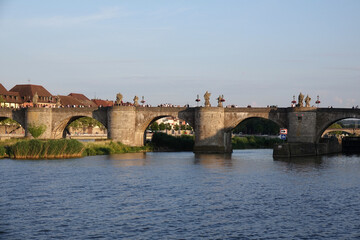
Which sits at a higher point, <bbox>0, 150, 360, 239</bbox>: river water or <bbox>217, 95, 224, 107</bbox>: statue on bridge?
<bbox>217, 95, 224, 107</bbox>: statue on bridge

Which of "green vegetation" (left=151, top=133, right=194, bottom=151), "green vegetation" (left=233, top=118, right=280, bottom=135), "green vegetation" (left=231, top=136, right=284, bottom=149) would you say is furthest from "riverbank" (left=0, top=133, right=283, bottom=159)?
"green vegetation" (left=233, top=118, right=280, bottom=135)

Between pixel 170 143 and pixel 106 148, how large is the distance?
2002cm

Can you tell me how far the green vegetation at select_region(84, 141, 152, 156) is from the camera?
87.7m

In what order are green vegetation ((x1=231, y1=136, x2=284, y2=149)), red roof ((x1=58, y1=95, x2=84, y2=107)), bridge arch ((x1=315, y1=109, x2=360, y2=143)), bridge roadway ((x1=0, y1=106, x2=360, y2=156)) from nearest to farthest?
bridge arch ((x1=315, y1=109, x2=360, y2=143))
bridge roadway ((x1=0, y1=106, x2=360, y2=156))
green vegetation ((x1=231, y1=136, x2=284, y2=149))
red roof ((x1=58, y1=95, x2=84, y2=107))

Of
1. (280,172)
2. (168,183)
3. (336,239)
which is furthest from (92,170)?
(336,239)

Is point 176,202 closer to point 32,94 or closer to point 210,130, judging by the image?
point 210,130

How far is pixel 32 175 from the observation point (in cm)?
5709

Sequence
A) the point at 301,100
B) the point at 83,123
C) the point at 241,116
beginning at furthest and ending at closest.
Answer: the point at 83,123 → the point at 241,116 → the point at 301,100

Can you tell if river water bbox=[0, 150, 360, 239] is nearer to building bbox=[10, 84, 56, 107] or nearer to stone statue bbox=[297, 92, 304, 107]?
stone statue bbox=[297, 92, 304, 107]

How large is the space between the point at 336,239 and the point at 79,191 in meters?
23.9

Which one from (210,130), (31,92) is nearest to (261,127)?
(31,92)

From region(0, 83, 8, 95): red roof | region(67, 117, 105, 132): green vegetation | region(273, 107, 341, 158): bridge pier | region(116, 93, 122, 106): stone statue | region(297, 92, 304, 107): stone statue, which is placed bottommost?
region(273, 107, 341, 158): bridge pier

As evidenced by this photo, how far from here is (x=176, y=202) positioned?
43312mm

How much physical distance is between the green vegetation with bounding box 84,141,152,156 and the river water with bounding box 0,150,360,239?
726 inches
